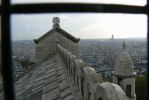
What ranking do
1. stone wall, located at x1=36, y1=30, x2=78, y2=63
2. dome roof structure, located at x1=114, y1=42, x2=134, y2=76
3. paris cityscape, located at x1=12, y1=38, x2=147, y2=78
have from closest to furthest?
paris cityscape, located at x1=12, y1=38, x2=147, y2=78, dome roof structure, located at x1=114, y1=42, x2=134, y2=76, stone wall, located at x1=36, y1=30, x2=78, y2=63

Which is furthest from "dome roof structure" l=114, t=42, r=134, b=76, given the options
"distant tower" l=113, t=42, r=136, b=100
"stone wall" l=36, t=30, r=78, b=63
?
"stone wall" l=36, t=30, r=78, b=63

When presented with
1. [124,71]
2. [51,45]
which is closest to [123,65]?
[124,71]

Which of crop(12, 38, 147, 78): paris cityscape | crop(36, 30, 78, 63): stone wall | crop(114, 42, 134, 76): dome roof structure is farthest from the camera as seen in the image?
crop(36, 30, 78, 63): stone wall

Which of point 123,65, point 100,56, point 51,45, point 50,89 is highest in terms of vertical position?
point 51,45

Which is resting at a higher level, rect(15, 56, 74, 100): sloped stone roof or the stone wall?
the stone wall

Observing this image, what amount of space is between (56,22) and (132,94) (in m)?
8.05

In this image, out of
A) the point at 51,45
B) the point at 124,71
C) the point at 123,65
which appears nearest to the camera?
the point at 123,65

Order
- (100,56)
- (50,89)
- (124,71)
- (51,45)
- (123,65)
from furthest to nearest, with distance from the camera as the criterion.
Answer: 1. (100,56)
2. (51,45)
3. (124,71)
4. (123,65)
5. (50,89)

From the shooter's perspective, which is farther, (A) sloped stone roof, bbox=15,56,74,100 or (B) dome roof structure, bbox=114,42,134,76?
(B) dome roof structure, bbox=114,42,134,76

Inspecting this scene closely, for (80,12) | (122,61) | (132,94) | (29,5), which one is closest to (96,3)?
(80,12)

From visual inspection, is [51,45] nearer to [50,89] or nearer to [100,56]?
[100,56]

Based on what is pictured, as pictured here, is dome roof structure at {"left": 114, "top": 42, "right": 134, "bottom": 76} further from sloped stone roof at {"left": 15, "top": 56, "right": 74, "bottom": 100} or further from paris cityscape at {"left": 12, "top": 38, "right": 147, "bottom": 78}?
sloped stone roof at {"left": 15, "top": 56, "right": 74, "bottom": 100}

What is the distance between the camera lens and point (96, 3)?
153cm

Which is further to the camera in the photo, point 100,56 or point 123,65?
point 100,56
